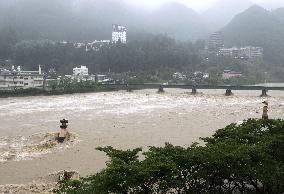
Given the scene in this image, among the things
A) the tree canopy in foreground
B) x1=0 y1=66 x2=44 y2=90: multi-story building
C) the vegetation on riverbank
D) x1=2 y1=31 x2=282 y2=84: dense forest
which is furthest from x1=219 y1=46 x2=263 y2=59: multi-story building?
the tree canopy in foreground

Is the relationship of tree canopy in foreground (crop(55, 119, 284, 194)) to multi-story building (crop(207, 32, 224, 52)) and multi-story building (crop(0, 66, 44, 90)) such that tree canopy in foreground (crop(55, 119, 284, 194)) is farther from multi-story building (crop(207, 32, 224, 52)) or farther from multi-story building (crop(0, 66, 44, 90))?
multi-story building (crop(207, 32, 224, 52))

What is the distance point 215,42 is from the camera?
125m

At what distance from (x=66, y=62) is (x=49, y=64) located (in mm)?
3940

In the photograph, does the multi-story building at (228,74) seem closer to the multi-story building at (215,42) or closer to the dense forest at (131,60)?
the dense forest at (131,60)

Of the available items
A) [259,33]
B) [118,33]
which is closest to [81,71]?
[118,33]

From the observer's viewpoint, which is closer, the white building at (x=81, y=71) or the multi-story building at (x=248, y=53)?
the white building at (x=81, y=71)

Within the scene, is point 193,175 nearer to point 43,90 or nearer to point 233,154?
point 233,154

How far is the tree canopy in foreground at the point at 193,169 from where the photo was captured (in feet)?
24.6

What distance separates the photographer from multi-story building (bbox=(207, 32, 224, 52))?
386 feet

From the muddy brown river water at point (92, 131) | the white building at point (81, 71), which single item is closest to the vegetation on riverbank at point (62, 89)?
the muddy brown river water at point (92, 131)

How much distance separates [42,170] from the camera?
48.8 feet

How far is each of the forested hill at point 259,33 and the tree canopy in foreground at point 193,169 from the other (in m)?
100

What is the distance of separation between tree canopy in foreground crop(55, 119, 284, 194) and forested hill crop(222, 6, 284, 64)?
3953 inches

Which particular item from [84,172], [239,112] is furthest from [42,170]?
[239,112]
